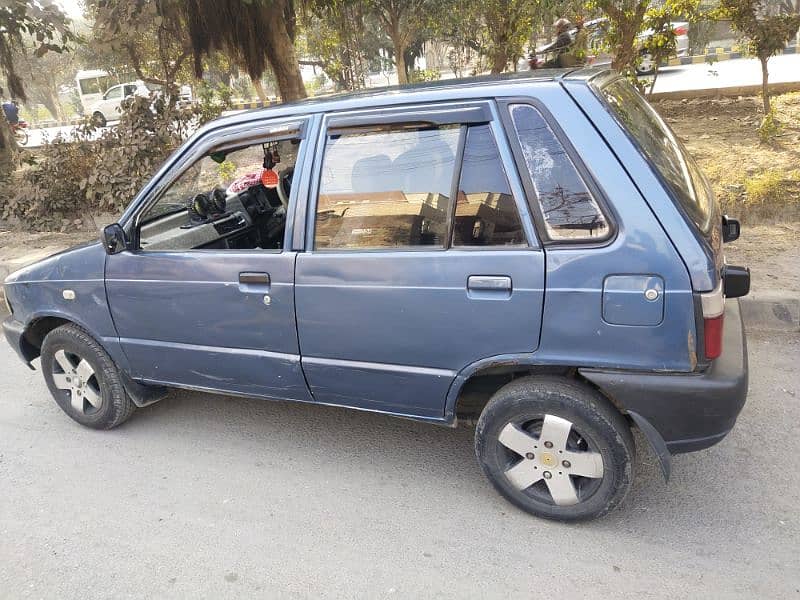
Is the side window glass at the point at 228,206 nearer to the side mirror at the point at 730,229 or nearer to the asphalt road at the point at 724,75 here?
the side mirror at the point at 730,229

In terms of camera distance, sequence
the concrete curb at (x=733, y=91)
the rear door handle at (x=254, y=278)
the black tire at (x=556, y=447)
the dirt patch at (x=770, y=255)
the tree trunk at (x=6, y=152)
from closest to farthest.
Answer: the black tire at (x=556, y=447)
the rear door handle at (x=254, y=278)
the dirt patch at (x=770, y=255)
the tree trunk at (x=6, y=152)
the concrete curb at (x=733, y=91)

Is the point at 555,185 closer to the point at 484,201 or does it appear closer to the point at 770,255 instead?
the point at 484,201

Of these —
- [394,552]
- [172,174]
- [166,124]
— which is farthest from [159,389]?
[166,124]

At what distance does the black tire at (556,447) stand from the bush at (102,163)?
679 centimetres

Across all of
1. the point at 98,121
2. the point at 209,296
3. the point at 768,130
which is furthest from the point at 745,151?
the point at 98,121

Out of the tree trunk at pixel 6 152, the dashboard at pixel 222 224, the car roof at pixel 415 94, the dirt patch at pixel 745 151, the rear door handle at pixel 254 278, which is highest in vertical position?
the tree trunk at pixel 6 152

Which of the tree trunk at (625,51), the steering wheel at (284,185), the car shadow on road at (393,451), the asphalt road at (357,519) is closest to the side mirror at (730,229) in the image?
the asphalt road at (357,519)

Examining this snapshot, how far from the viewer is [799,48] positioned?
17938 mm

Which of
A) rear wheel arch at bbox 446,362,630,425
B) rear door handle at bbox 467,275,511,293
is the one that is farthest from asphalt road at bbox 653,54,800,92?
rear door handle at bbox 467,275,511,293

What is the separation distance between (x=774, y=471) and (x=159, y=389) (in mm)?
3316

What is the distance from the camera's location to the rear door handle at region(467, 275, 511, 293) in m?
2.50

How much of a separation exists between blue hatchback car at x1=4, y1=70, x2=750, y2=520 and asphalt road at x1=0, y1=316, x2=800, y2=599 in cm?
30

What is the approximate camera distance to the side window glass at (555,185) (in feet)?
7.91

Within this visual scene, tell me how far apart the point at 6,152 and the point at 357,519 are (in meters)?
9.22
